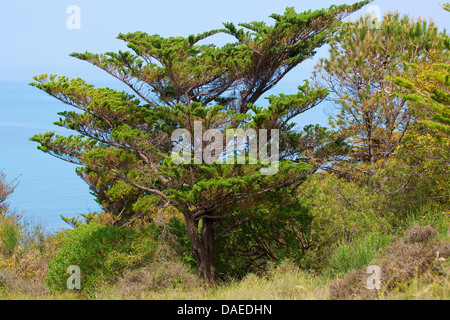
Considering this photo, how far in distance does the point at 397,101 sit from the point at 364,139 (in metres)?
1.48

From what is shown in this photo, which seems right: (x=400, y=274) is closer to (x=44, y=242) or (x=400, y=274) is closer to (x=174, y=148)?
(x=174, y=148)

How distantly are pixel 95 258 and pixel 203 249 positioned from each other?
255 cm

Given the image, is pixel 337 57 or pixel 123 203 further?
pixel 123 203

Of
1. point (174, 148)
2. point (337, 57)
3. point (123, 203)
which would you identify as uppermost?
Result: point (337, 57)

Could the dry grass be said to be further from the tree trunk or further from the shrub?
the tree trunk

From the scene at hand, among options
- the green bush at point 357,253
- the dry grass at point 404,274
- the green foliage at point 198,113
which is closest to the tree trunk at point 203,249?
the green foliage at point 198,113

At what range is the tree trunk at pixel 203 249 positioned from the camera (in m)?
11.7

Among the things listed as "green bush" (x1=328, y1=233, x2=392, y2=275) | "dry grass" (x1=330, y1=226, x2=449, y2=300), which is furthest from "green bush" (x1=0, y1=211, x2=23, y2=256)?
"dry grass" (x1=330, y1=226, x2=449, y2=300)

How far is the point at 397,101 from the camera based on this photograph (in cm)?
1330

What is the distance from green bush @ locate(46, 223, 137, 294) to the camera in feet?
37.1

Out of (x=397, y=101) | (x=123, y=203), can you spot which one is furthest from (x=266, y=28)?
(x=123, y=203)

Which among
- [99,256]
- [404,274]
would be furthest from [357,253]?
[99,256]

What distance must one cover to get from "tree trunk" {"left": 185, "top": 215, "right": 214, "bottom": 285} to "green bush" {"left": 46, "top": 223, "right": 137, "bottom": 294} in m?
1.46

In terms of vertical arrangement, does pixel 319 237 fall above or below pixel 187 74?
below
